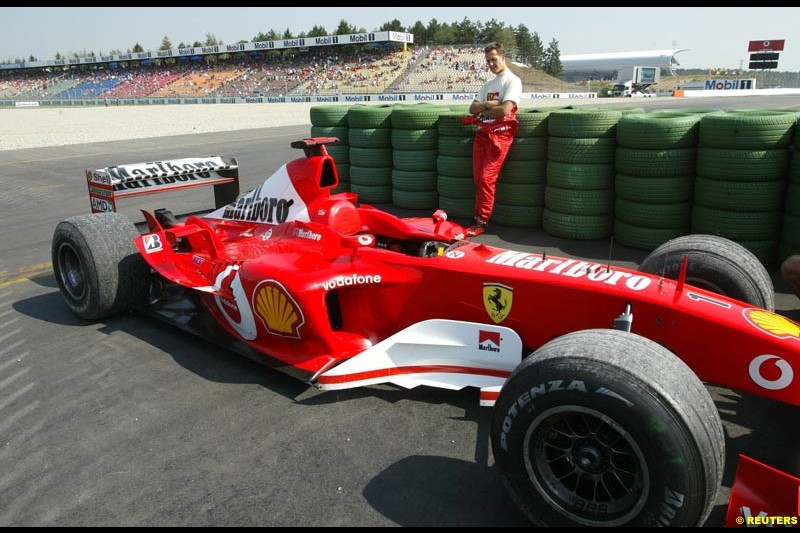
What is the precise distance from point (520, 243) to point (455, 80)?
56.9 meters

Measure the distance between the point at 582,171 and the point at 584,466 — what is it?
510cm

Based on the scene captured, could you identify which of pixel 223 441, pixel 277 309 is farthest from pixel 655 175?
pixel 223 441

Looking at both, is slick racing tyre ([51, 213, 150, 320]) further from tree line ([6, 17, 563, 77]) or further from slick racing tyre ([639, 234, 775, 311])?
tree line ([6, 17, 563, 77])

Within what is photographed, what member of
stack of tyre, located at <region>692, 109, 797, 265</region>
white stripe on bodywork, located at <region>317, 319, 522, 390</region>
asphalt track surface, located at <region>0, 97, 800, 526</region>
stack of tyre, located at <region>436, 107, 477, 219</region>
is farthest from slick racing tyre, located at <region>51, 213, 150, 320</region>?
stack of tyre, located at <region>692, 109, 797, 265</region>

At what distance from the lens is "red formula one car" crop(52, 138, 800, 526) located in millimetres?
2316

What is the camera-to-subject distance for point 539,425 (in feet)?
8.07

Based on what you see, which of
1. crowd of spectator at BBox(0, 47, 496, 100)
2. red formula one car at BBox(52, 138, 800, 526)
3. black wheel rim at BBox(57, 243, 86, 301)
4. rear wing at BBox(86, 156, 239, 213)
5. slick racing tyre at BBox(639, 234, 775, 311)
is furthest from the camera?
crowd of spectator at BBox(0, 47, 496, 100)

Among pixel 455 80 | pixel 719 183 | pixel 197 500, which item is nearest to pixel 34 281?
pixel 197 500

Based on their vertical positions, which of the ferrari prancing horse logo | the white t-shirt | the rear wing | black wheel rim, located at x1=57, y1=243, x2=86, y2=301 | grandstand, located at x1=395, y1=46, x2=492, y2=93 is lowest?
black wheel rim, located at x1=57, y1=243, x2=86, y2=301

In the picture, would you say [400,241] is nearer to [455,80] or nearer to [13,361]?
[13,361]

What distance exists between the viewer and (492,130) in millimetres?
7344

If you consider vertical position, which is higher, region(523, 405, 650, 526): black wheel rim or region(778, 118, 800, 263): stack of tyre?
region(778, 118, 800, 263): stack of tyre

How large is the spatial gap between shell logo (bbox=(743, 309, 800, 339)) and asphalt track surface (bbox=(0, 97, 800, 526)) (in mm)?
267

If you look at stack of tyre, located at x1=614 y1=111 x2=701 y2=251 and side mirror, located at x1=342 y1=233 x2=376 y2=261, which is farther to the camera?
stack of tyre, located at x1=614 y1=111 x2=701 y2=251
